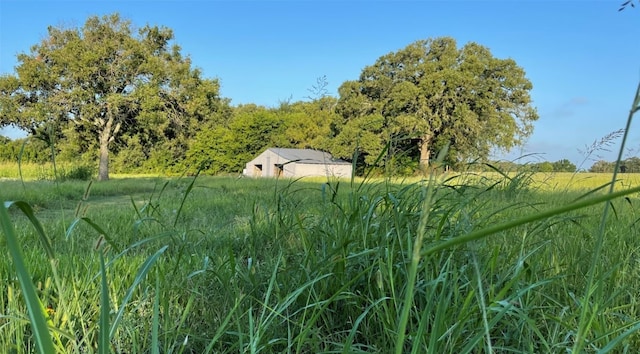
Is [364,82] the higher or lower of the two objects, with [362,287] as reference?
higher

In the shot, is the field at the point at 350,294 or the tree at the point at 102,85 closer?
the field at the point at 350,294

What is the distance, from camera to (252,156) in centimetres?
3175

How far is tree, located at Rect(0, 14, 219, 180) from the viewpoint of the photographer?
16375 millimetres

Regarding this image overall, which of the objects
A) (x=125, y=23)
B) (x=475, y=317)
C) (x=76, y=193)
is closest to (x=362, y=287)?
(x=475, y=317)

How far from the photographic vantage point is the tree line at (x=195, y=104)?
1655 cm

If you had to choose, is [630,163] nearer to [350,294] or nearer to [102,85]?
[350,294]

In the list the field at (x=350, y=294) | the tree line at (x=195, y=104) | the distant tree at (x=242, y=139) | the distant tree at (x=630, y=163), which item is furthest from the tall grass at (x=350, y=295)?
the distant tree at (x=242, y=139)

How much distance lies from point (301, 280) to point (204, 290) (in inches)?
13.4

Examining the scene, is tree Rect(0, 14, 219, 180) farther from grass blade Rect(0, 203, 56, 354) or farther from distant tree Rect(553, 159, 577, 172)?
grass blade Rect(0, 203, 56, 354)

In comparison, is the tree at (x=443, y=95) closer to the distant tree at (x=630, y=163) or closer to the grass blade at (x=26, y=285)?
the distant tree at (x=630, y=163)

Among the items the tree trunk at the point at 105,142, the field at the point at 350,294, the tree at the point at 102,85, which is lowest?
the field at the point at 350,294

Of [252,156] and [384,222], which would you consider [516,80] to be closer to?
[252,156]

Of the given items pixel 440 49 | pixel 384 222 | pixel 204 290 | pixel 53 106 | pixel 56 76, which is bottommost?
pixel 204 290

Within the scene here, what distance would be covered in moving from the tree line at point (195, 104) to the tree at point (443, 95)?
7 centimetres
